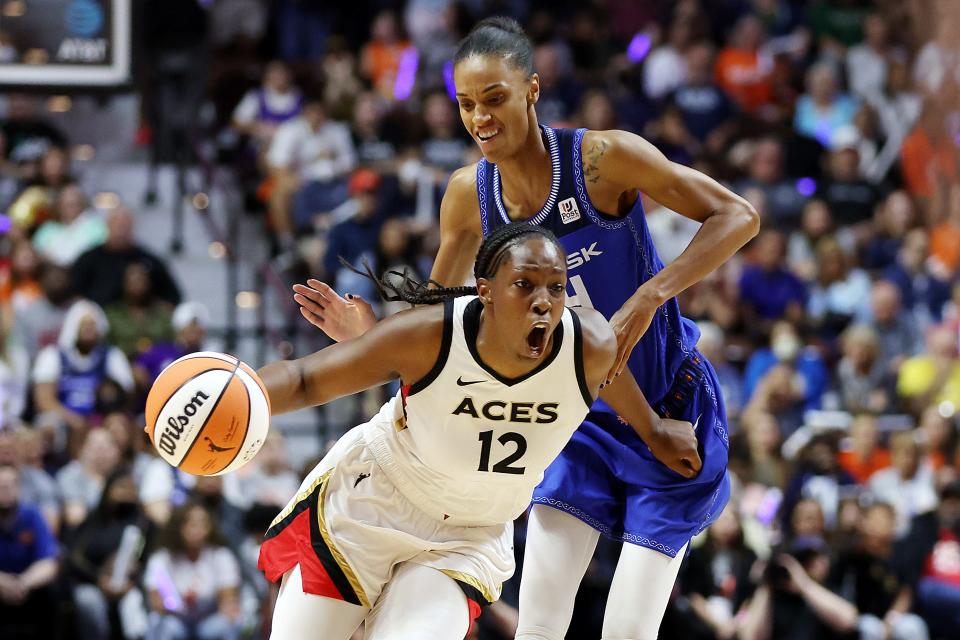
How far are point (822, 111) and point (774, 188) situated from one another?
156 centimetres

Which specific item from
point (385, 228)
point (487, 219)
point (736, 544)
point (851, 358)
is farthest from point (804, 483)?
point (487, 219)

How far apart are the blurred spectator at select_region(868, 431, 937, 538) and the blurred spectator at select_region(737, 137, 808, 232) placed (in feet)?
9.24

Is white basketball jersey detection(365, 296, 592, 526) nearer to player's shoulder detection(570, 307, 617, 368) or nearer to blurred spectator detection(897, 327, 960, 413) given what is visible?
player's shoulder detection(570, 307, 617, 368)

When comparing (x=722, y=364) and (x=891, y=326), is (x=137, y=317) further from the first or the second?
(x=891, y=326)

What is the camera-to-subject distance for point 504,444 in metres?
4.23

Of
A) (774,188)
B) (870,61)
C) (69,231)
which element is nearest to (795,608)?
(774,188)

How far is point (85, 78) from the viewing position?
895cm

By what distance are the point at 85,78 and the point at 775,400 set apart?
4934 millimetres

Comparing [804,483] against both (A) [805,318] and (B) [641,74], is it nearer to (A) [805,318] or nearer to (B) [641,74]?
(A) [805,318]

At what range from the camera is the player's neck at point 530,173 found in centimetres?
463

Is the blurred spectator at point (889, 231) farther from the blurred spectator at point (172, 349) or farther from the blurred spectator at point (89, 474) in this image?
the blurred spectator at point (89, 474)

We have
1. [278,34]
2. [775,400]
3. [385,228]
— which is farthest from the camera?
[278,34]

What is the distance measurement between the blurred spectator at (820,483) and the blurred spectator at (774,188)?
2942mm

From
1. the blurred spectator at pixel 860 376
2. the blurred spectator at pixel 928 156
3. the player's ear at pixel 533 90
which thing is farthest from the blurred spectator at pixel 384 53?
the player's ear at pixel 533 90
